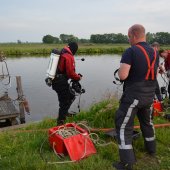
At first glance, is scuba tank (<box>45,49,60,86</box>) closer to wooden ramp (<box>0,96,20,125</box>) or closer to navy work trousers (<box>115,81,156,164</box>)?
navy work trousers (<box>115,81,156,164</box>)

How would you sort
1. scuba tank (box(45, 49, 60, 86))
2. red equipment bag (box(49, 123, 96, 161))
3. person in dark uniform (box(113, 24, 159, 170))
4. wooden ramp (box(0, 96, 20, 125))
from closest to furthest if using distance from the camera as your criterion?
person in dark uniform (box(113, 24, 159, 170))
red equipment bag (box(49, 123, 96, 161))
scuba tank (box(45, 49, 60, 86))
wooden ramp (box(0, 96, 20, 125))

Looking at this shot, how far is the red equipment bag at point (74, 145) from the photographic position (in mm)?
4332

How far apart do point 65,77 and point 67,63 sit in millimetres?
360

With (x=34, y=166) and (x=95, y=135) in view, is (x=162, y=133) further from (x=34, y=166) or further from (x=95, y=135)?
(x=34, y=166)

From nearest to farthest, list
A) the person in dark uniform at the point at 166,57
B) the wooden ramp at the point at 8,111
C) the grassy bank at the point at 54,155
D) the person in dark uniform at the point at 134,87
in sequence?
1. the person in dark uniform at the point at 134,87
2. the grassy bank at the point at 54,155
3. the person in dark uniform at the point at 166,57
4. the wooden ramp at the point at 8,111

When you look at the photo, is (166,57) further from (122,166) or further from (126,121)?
(122,166)

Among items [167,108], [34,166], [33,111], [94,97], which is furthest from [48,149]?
[94,97]

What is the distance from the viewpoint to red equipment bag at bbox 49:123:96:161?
171 inches

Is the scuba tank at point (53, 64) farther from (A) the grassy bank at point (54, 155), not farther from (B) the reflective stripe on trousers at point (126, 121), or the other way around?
(B) the reflective stripe on trousers at point (126, 121)

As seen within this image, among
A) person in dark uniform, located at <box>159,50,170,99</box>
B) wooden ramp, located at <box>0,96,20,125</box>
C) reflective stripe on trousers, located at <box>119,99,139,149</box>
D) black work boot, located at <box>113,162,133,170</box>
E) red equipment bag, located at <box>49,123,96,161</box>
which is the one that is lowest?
wooden ramp, located at <box>0,96,20,125</box>

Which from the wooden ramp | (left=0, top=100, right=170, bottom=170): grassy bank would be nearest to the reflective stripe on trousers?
(left=0, top=100, right=170, bottom=170): grassy bank

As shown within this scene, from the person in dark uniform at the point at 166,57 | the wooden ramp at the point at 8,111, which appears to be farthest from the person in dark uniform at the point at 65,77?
the wooden ramp at the point at 8,111

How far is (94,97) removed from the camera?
45.8ft

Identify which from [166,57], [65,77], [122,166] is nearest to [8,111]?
[65,77]
